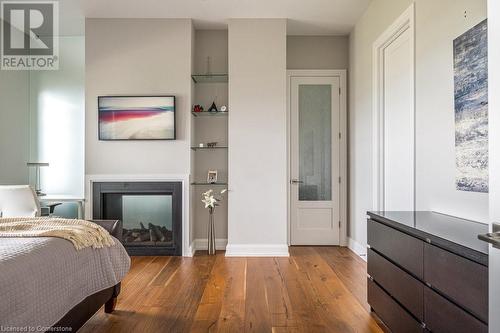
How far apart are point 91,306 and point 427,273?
1.89m

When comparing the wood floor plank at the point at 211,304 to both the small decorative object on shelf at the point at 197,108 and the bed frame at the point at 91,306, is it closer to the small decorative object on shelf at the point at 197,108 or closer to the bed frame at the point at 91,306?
the bed frame at the point at 91,306

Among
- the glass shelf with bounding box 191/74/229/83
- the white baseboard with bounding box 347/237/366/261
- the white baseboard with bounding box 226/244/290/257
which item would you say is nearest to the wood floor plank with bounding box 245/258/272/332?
the white baseboard with bounding box 226/244/290/257

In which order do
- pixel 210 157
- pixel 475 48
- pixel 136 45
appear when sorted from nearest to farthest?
pixel 475 48 → pixel 136 45 → pixel 210 157

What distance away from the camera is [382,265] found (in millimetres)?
2211

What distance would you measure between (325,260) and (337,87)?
7.65ft

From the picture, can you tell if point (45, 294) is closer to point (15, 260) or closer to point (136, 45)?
point (15, 260)

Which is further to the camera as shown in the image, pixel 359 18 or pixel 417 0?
pixel 359 18

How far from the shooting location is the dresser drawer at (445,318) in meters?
1.35

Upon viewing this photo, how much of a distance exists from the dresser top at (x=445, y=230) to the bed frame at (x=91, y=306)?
6.11ft

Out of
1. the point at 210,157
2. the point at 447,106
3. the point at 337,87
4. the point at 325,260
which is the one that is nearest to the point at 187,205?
the point at 210,157

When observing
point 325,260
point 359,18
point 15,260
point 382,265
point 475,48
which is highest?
point 359,18

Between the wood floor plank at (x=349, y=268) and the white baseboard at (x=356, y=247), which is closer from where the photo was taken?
the wood floor plank at (x=349, y=268)

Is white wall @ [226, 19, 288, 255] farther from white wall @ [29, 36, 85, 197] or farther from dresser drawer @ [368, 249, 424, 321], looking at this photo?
white wall @ [29, 36, 85, 197]

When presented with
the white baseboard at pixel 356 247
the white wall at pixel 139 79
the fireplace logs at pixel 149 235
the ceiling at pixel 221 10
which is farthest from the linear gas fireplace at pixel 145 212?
the white baseboard at pixel 356 247
